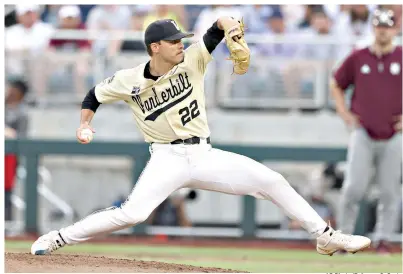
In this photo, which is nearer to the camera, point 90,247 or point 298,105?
point 90,247

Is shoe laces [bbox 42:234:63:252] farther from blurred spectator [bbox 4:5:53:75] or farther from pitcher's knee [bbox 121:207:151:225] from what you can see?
blurred spectator [bbox 4:5:53:75]

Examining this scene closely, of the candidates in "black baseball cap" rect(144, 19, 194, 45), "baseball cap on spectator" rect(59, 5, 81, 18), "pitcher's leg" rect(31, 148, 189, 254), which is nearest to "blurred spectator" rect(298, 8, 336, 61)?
"baseball cap on spectator" rect(59, 5, 81, 18)

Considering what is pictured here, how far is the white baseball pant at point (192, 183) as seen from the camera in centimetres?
739

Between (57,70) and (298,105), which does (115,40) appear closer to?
(57,70)

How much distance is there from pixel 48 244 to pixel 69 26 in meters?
6.23

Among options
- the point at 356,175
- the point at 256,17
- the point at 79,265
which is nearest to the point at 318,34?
the point at 256,17

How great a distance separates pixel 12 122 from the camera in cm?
1317

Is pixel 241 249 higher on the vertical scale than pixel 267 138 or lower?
lower

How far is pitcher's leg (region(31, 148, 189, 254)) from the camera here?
24.2 ft

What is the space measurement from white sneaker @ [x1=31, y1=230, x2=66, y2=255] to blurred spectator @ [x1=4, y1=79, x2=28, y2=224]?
539cm

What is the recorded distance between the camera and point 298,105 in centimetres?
1284

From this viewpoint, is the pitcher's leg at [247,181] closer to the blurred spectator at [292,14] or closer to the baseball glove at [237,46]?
the baseball glove at [237,46]

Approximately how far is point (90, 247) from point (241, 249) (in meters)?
1.76
